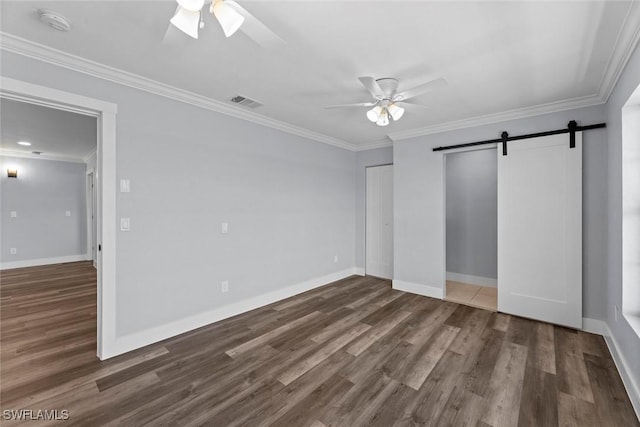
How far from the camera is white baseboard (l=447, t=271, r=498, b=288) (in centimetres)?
466

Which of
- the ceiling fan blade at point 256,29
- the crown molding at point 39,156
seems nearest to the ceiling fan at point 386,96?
the ceiling fan blade at point 256,29

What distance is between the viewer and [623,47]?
1979 millimetres

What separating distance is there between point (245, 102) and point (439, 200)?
3000mm

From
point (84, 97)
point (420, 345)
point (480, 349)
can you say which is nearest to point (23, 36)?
point (84, 97)

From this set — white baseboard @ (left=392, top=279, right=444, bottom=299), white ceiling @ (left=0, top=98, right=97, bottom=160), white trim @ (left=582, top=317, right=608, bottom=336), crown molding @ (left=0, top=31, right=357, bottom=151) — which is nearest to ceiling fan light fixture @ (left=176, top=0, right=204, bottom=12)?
crown molding @ (left=0, top=31, right=357, bottom=151)

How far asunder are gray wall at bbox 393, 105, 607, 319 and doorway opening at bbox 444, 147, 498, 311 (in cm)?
73

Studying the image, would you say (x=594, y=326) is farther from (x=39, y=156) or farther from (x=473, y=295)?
(x=39, y=156)

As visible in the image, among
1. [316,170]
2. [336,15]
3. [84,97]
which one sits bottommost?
[316,170]

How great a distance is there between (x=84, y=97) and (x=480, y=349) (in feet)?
14.0

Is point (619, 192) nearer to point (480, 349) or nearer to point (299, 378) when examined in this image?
point (480, 349)

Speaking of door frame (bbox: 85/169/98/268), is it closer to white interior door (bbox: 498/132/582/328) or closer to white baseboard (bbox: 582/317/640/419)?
white interior door (bbox: 498/132/582/328)

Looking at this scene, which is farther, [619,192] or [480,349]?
[480,349]

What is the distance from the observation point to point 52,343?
268 centimetres

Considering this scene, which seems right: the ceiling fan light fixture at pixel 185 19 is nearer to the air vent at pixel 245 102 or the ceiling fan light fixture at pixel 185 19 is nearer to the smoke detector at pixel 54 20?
the smoke detector at pixel 54 20
